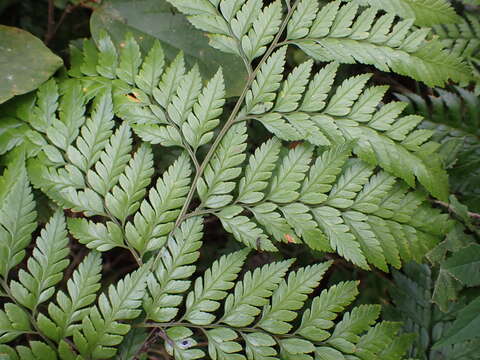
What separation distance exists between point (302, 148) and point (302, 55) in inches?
28.5

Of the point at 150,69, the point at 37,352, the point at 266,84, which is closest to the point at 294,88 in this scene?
the point at 266,84

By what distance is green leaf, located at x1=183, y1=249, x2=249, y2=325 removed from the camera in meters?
1.46

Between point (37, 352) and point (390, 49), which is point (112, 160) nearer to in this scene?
point (37, 352)

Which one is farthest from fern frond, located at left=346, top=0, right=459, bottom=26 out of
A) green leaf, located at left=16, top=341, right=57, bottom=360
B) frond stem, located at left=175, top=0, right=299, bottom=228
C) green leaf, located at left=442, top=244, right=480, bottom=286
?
green leaf, located at left=16, top=341, right=57, bottom=360

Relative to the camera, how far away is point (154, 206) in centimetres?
150

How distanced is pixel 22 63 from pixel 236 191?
96cm

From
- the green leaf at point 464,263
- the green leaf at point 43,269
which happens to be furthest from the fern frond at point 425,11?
the green leaf at point 43,269

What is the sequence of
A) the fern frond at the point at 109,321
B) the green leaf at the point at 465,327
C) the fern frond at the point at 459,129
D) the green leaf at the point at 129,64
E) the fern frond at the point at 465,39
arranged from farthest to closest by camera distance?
the fern frond at the point at 465,39
the fern frond at the point at 459,129
the green leaf at the point at 129,64
the fern frond at the point at 109,321
the green leaf at the point at 465,327

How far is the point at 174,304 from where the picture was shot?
146 cm

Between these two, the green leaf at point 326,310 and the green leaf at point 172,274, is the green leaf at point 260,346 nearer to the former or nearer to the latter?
the green leaf at point 326,310

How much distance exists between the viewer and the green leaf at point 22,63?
1.64 metres

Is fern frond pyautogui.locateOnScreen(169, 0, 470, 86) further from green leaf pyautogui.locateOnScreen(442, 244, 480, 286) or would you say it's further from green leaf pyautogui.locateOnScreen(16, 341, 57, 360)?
green leaf pyautogui.locateOnScreen(16, 341, 57, 360)

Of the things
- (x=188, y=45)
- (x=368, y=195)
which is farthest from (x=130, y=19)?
(x=368, y=195)

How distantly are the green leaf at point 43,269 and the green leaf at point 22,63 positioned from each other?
0.56 m
